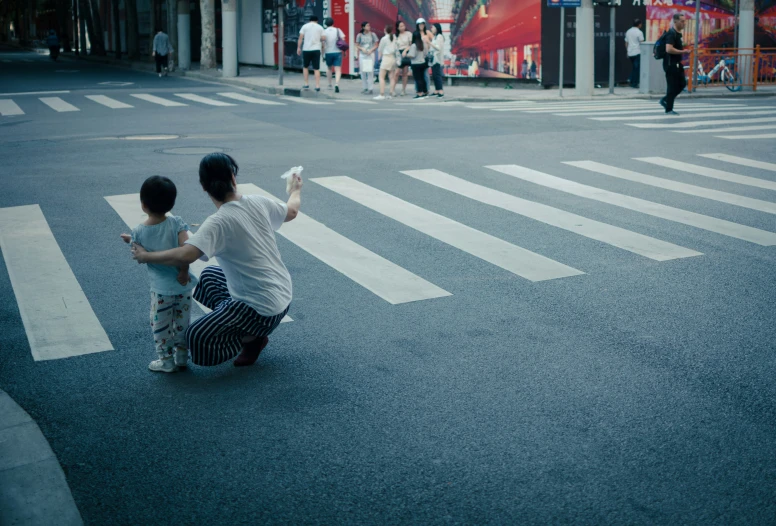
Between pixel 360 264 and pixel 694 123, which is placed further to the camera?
pixel 694 123

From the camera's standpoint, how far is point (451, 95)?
86.7ft

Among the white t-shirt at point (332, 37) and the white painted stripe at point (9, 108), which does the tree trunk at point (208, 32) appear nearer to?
the white t-shirt at point (332, 37)

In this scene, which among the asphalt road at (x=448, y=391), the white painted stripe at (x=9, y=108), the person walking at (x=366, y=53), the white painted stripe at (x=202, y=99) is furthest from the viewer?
the person walking at (x=366, y=53)

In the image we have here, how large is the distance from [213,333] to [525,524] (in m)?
2.27

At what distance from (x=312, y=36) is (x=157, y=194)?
865 inches

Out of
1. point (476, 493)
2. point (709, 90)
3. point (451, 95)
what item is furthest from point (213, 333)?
point (709, 90)

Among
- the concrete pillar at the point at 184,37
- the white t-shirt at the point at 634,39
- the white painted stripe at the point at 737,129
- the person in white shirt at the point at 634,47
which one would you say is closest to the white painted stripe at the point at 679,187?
the white painted stripe at the point at 737,129

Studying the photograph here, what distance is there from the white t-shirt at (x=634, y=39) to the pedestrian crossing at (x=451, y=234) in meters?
17.4

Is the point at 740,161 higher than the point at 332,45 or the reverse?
the reverse

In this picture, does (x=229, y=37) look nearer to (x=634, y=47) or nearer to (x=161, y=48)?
(x=161, y=48)

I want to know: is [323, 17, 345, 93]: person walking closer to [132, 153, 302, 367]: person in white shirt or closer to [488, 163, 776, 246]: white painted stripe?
[488, 163, 776, 246]: white painted stripe

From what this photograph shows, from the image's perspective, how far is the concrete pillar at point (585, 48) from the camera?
84.4 ft

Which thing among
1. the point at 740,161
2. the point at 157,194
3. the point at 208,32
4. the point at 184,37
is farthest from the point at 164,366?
the point at 184,37

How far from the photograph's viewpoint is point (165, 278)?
17.0ft
